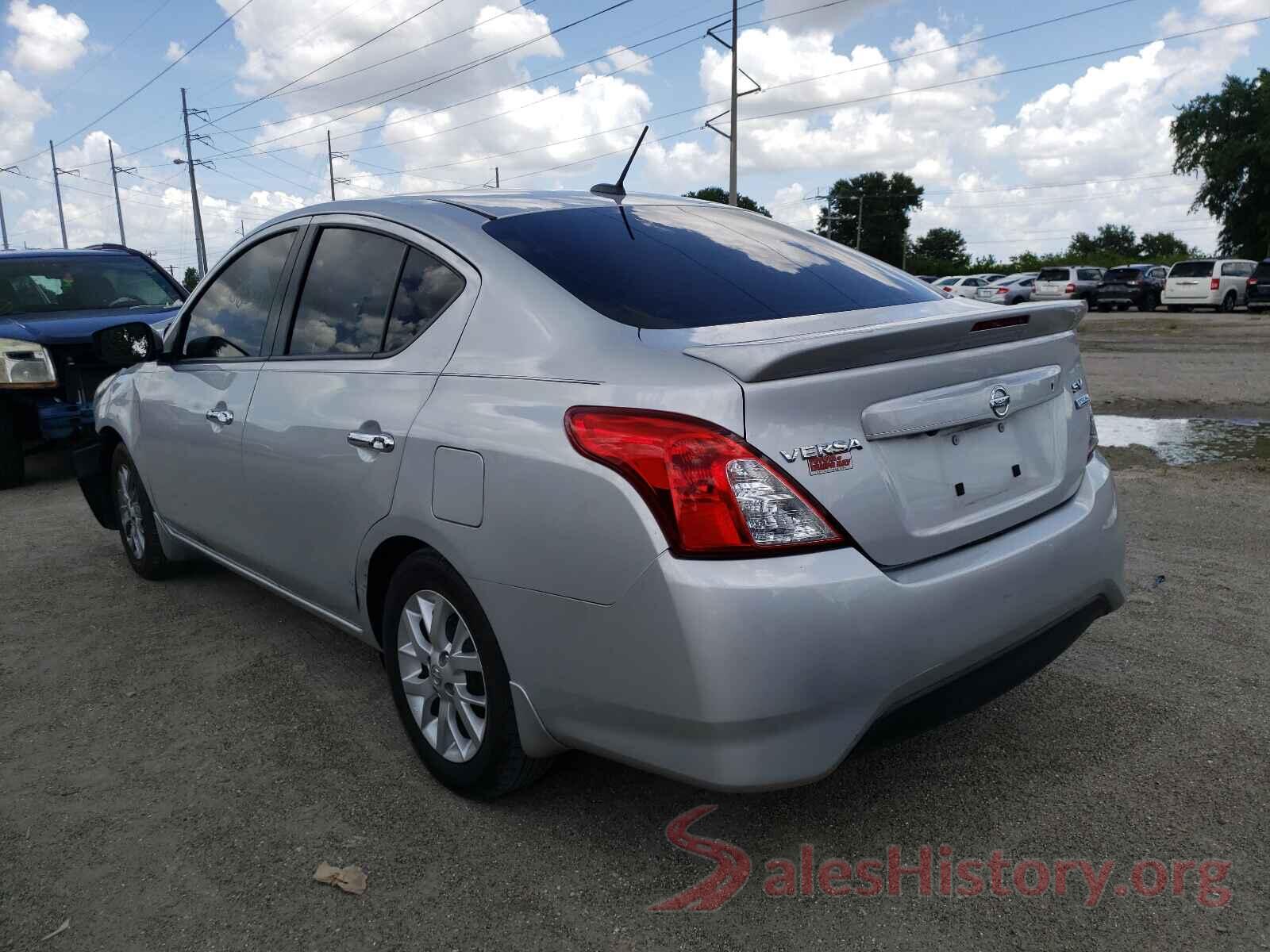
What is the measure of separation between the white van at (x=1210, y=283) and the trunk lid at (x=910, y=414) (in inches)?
1247

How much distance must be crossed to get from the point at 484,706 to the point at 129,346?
2800 mm

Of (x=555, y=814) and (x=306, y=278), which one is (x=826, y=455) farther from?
(x=306, y=278)

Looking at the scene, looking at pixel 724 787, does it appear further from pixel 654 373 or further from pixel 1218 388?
pixel 1218 388

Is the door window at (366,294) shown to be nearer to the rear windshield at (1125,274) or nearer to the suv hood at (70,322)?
the suv hood at (70,322)

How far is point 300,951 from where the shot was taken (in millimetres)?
2145

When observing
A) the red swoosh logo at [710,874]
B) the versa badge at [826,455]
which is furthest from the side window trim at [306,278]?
the red swoosh logo at [710,874]

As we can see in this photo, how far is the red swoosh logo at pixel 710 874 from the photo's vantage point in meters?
2.26

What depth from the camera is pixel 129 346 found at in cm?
437

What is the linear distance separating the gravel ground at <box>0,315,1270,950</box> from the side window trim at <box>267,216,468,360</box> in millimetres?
1181

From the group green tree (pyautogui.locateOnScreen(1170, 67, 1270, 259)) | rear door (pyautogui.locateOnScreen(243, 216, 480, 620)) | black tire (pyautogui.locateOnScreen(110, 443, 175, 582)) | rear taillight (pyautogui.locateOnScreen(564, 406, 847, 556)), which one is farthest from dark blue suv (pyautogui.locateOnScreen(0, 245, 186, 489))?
green tree (pyautogui.locateOnScreen(1170, 67, 1270, 259))

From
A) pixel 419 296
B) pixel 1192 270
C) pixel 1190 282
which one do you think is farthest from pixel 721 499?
pixel 1192 270

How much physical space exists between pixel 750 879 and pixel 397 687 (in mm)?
1158

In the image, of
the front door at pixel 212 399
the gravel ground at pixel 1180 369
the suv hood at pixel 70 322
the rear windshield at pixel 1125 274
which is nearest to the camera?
the front door at pixel 212 399

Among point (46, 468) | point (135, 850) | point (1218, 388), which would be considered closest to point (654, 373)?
point (135, 850)
